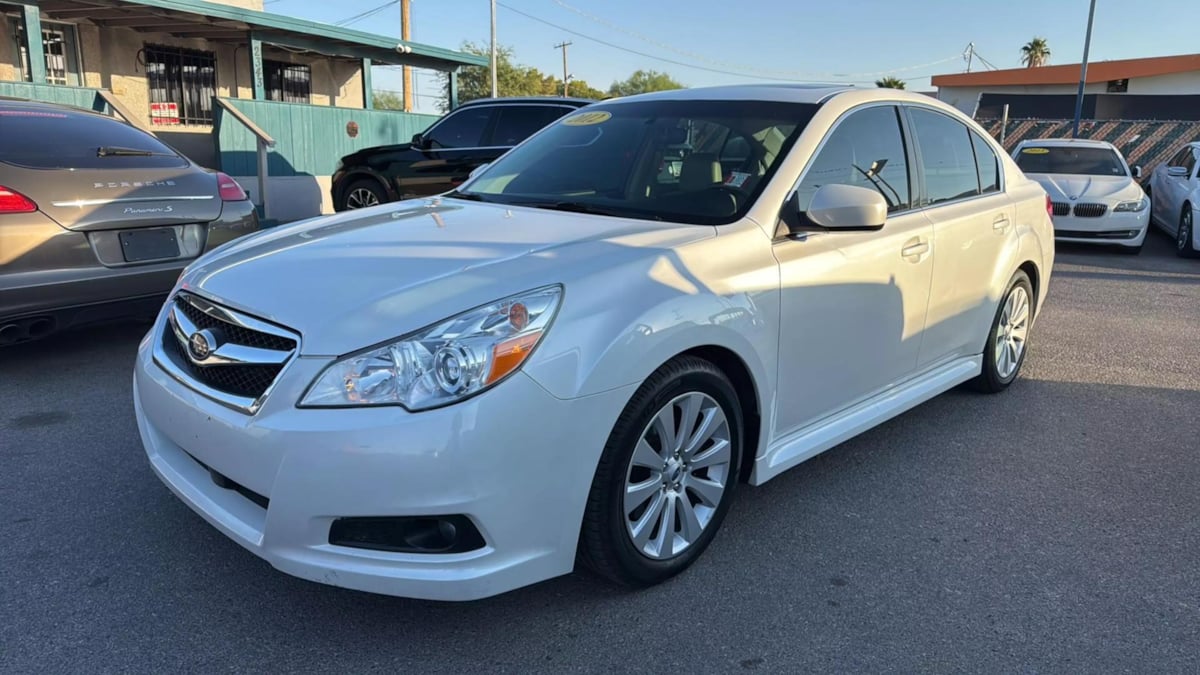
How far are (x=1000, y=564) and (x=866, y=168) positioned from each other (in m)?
1.71

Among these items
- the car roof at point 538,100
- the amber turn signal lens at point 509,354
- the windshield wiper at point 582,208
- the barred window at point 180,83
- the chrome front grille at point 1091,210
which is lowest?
the chrome front grille at point 1091,210

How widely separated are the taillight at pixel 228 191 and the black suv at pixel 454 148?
4.13m

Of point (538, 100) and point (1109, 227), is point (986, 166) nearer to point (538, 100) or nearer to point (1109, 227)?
point (538, 100)

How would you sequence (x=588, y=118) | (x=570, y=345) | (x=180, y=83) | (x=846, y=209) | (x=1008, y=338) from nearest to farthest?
(x=570, y=345) → (x=846, y=209) → (x=588, y=118) → (x=1008, y=338) → (x=180, y=83)

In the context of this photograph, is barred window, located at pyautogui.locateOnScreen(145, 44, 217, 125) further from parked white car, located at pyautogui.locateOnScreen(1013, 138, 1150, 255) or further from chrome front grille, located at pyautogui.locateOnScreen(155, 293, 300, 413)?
chrome front grille, located at pyautogui.locateOnScreen(155, 293, 300, 413)

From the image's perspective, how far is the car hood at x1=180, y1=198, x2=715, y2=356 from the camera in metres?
2.35

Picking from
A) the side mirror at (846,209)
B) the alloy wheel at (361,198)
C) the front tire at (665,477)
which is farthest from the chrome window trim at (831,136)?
the alloy wheel at (361,198)

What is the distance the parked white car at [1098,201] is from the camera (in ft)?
36.0

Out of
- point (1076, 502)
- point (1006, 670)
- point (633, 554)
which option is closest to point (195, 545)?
point (633, 554)

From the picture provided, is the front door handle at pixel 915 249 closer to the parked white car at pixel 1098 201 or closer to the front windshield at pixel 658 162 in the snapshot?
the front windshield at pixel 658 162

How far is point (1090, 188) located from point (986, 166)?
26.3 feet

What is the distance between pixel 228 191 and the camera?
549 centimetres

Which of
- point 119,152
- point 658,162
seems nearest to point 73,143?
point 119,152

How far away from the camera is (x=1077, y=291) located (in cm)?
851
